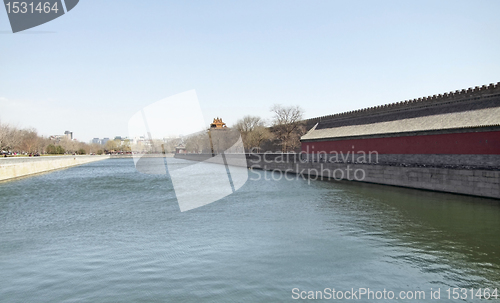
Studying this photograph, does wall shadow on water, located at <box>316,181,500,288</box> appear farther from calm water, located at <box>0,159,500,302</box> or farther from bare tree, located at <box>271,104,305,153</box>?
bare tree, located at <box>271,104,305,153</box>

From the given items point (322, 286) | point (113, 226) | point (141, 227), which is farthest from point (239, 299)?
point (113, 226)

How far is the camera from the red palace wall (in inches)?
802

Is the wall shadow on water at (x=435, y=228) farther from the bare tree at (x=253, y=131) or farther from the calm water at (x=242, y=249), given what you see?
the bare tree at (x=253, y=131)

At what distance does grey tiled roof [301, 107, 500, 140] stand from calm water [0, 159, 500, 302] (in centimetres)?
626

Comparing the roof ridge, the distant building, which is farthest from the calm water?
the distant building

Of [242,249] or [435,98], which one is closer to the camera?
[242,249]

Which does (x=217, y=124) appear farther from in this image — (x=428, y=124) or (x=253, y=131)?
(x=428, y=124)

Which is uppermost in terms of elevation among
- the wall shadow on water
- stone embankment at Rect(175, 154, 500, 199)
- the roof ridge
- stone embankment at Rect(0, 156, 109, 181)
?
the roof ridge

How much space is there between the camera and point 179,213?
16.4 meters

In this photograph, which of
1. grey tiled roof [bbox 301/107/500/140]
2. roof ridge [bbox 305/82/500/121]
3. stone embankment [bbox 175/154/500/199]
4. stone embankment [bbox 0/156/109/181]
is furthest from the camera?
stone embankment [bbox 0/156/109/181]

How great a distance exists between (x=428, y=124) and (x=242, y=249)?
69.0 feet

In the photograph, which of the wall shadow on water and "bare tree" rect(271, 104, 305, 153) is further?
"bare tree" rect(271, 104, 305, 153)

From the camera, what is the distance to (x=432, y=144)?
80.6 ft

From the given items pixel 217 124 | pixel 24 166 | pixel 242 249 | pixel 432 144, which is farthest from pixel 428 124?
pixel 217 124
